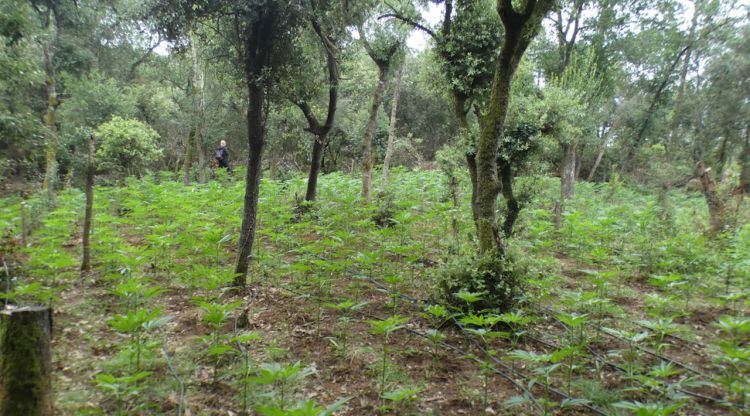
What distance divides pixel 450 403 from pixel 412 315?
1.72m

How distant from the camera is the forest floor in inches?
132

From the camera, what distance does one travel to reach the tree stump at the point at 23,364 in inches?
112

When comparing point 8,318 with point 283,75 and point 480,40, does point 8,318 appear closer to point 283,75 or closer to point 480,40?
point 283,75

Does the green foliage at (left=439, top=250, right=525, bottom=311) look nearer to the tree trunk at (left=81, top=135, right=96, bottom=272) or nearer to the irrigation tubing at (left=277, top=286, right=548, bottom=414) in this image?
the irrigation tubing at (left=277, top=286, right=548, bottom=414)

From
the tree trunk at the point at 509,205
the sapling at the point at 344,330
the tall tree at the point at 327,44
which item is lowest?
the sapling at the point at 344,330

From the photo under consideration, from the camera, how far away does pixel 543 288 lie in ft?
17.2

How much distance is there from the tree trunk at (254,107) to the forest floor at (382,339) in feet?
1.76

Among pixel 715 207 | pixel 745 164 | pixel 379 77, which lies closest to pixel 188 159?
pixel 379 77

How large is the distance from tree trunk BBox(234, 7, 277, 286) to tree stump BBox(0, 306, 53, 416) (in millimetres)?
2456

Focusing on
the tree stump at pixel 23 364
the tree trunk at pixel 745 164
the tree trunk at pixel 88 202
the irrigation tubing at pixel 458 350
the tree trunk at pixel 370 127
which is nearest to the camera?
the tree stump at pixel 23 364

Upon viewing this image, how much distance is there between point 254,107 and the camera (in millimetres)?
5586

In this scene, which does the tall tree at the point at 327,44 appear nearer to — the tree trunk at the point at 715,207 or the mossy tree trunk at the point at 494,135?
the mossy tree trunk at the point at 494,135

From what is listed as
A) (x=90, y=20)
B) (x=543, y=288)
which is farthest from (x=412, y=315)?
(x=90, y=20)

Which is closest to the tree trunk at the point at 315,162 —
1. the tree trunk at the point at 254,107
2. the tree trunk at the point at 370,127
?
the tree trunk at the point at 370,127
